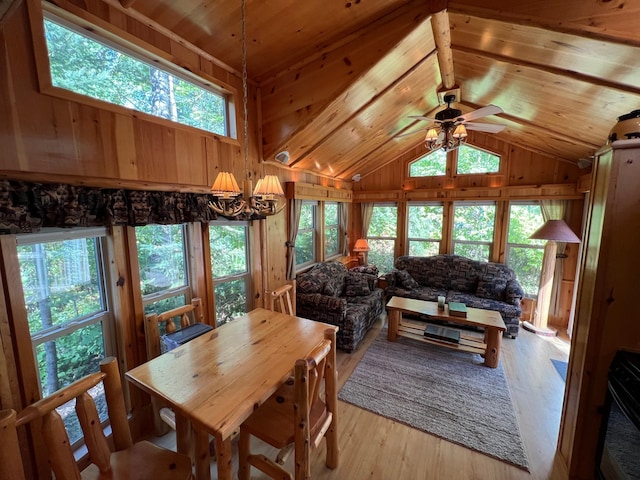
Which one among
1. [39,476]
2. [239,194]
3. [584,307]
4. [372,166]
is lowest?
[39,476]

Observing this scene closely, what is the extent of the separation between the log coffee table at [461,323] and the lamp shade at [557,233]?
139 centimetres

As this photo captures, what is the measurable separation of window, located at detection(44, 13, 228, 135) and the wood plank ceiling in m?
0.35

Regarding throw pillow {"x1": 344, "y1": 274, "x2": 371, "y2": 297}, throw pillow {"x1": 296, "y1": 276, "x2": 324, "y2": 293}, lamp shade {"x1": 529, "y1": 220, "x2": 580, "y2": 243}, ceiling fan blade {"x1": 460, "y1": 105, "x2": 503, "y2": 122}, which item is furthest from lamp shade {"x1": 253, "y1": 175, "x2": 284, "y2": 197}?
lamp shade {"x1": 529, "y1": 220, "x2": 580, "y2": 243}

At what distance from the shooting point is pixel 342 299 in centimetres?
347

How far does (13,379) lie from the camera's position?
1442 mm

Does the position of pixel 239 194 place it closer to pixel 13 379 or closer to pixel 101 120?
pixel 101 120

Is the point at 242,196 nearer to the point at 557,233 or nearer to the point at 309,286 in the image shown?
the point at 309,286

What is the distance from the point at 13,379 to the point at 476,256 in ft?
19.4

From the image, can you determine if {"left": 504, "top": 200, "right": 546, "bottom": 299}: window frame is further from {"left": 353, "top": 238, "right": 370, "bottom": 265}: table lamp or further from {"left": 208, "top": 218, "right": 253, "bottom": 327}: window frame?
{"left": 208, "top": 218, "right": 253, "bottom": 327}: window frame

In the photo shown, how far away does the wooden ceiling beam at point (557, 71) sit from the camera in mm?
1942

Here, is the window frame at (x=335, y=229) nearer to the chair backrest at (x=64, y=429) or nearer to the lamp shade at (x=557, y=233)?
the lamp shade at (x=557, y=233)

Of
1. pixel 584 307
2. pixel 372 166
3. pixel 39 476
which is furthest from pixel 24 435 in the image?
pixel 372 166

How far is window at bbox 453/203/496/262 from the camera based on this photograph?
15.7ft

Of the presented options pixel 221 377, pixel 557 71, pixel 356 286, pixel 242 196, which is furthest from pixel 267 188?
pixel 356 286
